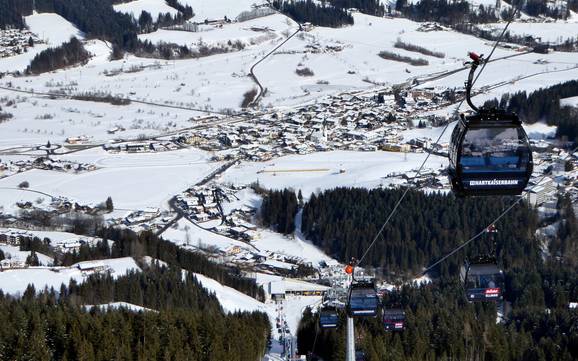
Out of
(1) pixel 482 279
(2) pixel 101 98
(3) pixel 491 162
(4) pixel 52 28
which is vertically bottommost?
(2) pixel 101 98

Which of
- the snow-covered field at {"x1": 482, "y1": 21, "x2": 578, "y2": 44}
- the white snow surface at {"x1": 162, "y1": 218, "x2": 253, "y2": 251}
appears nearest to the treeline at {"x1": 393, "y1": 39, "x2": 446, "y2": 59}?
the snow-covered field at {"x1": 482, "y1": 21, "x2": 578, "y2": 44}

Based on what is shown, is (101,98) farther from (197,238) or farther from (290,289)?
(290,289)

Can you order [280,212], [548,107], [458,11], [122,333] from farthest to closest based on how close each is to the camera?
[458,11]
[548,107]
[280,212]
[122,333]

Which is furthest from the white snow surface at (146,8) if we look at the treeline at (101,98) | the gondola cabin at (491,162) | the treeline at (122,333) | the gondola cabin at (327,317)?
the gondola cabin at (491,162)

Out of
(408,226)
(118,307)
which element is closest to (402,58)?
(408,226)

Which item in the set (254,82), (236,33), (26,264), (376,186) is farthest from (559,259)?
(236,33)

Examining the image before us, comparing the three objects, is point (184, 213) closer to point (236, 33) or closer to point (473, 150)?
point (473, 150)
